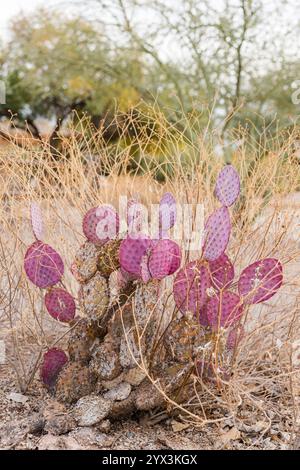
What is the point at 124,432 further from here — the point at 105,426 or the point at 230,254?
the point at 230,254

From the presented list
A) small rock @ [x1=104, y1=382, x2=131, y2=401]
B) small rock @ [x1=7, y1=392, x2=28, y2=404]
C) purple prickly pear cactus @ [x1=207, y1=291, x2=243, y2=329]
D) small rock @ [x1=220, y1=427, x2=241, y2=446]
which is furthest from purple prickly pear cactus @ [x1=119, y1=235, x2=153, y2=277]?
small rock @ [x1=7, y1=392, x2=28, y2=404]

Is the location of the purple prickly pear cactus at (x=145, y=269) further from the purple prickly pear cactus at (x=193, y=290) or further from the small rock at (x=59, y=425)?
the small rock at (x=59, y=425)

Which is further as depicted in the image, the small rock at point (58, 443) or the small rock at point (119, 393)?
the small rock at point (119, 393)

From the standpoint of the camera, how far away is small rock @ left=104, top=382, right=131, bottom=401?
2283 mm

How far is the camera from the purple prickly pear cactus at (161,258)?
219cm

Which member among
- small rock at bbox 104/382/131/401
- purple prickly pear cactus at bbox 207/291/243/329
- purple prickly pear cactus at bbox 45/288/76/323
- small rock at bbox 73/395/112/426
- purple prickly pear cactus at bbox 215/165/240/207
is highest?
purple prickly pear cactus at bbox 215/165/240/207

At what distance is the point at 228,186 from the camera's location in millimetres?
2322

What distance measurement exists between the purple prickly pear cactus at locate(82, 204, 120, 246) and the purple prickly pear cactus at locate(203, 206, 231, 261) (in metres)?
0.34

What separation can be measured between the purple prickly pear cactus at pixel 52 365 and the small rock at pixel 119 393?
29 cm

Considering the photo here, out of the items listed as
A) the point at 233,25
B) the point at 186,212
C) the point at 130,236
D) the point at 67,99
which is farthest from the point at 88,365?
the point at 67,99

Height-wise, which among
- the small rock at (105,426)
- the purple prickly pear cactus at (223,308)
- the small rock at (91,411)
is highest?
the purple prickly pear cactus at (223,308)

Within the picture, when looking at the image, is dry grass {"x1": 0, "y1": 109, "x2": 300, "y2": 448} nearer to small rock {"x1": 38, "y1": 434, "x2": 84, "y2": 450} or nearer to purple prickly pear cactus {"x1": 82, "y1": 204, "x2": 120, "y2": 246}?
purple prickly pear cactus {"x1": 82, "y1": 204, "x2": 120, "y2": 246}

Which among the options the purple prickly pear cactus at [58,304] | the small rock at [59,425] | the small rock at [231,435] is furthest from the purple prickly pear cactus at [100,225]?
the small rock at [231,435]
